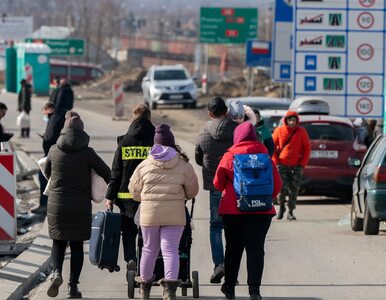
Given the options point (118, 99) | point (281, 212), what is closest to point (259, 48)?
point (118, 99)

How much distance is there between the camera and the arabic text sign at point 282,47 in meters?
37.2

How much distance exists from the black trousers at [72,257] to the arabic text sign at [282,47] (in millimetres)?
25929

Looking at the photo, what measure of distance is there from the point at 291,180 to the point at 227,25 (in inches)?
1853

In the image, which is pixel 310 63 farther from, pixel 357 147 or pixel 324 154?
pixel 324 154

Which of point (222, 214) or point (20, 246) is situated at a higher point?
point (222, 214)

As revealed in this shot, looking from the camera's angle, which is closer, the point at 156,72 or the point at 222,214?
the point at 222,214

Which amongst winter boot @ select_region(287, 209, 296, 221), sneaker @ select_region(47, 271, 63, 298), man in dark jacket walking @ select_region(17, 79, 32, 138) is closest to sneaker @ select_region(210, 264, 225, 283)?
sneaker @ select_region(47, 271, 63, 298)

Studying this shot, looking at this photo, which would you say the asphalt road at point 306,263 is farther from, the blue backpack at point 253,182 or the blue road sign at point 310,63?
the blue road sign at point 310,63

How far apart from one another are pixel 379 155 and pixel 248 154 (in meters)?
5.76

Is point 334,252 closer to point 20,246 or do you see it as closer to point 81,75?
point 20,246

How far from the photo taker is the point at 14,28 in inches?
2415

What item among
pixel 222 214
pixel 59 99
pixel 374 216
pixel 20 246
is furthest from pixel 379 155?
pixel 59 99

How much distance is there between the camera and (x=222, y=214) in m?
10.9

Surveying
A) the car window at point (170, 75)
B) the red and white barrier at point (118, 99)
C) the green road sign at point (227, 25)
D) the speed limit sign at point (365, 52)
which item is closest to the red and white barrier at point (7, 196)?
→ the speed limit sign at point (365, 52)
